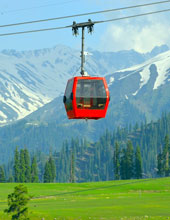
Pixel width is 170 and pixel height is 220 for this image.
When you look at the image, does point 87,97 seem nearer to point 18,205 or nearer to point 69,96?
point 69,96

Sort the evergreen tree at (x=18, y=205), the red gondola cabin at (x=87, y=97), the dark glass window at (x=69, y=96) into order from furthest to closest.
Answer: the evergreen tree at (x=18, y=205) < the dark glass window at (x=69, y=96) < the red gondola cabin at (x=87, y=97)

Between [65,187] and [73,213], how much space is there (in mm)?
82000

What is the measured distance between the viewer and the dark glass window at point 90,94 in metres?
42.7

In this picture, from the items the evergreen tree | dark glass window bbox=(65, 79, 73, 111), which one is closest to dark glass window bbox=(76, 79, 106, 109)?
dark glass window bbox=(65, 79, 73, 111)

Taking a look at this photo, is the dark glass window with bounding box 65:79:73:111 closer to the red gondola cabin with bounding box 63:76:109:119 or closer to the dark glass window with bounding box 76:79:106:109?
the red gondola cabin with bounding box 63:76:109:119

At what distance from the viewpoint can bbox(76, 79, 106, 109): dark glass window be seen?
1681 inches

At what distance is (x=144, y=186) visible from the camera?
15388 centimetres

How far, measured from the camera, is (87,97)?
1692 inches

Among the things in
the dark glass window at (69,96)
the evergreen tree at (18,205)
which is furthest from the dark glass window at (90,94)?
the evergreen tree at (18,205)

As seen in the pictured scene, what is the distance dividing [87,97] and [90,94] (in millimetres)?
317

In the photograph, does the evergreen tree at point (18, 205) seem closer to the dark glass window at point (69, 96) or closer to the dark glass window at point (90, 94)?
the dark glass window at point (69, 96)

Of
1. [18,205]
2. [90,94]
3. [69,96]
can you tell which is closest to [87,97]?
[90,94]

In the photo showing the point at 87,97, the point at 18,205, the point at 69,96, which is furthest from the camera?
the point at 18,205

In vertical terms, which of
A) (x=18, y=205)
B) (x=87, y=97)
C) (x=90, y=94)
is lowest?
(x=18, y=205)
